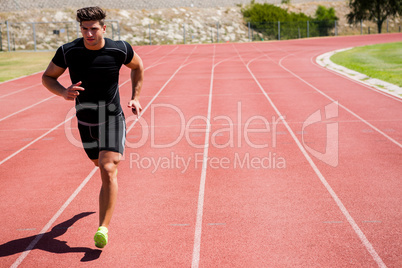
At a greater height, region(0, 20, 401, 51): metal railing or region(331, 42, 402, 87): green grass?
region(0, 20, 401, 51): metal railing

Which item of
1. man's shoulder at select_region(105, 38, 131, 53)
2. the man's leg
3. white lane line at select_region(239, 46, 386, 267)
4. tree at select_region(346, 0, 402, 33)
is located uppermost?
tree at select_region(346, 0, 402, 33)

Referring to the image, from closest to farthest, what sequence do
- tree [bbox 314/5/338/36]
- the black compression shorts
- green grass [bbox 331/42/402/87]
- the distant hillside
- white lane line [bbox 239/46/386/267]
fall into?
white lane line [bbox 239/46/386/267] < the black compression shorts < green grass [bbox 331/42/402/87] < tree [bbox 314/5/338/36] < the distant hillside

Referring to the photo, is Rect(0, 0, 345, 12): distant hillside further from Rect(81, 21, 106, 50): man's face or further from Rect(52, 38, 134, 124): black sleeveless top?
Rect(81, 21, 106, 50): man's face

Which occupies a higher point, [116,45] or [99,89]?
[116,45]

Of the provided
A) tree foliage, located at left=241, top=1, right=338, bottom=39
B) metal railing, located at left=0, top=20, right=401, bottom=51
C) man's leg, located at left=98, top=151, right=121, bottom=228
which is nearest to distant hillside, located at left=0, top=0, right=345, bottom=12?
tree foliage, located at left=241, top=1, right=338, bottom=39

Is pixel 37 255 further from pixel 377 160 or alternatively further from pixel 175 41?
pixel 175 41

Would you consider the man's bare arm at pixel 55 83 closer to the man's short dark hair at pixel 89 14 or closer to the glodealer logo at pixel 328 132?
the man's short dark hair at pixel 89 14

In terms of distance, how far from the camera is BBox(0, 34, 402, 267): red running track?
13.9ft

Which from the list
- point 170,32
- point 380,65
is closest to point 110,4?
point 170,32

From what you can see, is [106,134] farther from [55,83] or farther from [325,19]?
[325,19]

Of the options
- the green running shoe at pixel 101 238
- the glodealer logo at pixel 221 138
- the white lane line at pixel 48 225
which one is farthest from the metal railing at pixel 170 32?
the green running shoe at pixel 101 238

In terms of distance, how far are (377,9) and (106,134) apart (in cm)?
5624

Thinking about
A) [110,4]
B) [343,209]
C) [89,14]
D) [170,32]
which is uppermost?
[110,4]

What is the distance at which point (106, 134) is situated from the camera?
438cm
